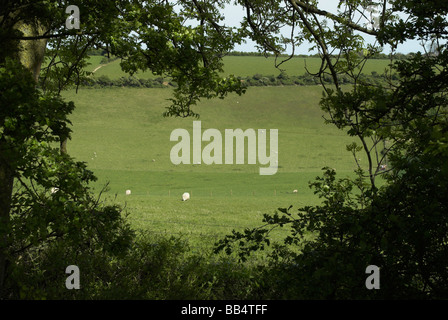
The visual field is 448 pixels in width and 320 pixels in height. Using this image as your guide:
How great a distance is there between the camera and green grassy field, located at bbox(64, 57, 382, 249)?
31438 mm

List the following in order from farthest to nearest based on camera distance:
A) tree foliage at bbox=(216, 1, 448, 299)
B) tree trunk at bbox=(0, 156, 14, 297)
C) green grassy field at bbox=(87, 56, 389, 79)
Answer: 1. green grassy field at bbox=(87, 56, 389, 79)
2. tree trunk at bbox=(0, 156, 14, 297)
3. tree foliage at bbox=(216, 1, 448, 299)

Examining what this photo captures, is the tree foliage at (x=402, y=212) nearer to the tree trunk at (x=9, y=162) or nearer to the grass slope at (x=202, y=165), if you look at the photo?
the tree trunk at (x=9, y=162)

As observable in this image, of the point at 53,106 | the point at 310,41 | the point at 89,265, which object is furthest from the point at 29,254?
the point at 310,41

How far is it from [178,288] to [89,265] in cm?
169

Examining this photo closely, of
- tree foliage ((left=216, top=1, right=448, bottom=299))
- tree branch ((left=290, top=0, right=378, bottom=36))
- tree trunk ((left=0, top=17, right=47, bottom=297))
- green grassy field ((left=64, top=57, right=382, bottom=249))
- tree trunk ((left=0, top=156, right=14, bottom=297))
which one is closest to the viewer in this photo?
tree foliage ((left=216, top=1, right=448, bottom=299))

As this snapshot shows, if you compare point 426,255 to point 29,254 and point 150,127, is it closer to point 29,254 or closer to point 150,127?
point 29,254

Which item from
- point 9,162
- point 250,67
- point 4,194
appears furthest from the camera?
point 250,67

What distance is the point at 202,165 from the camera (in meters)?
65.9

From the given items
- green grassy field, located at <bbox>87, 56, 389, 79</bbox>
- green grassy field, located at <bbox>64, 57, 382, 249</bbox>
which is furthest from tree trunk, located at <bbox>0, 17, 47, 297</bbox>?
green grassy field, located at <bbox>87, 56, 389, 79</bbox>

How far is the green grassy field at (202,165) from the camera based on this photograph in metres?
31.4

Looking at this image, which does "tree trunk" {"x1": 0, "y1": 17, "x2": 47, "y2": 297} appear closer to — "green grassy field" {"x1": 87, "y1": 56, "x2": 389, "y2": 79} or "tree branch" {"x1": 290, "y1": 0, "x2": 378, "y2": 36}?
"tree branch" {"x1": 290, "y1": 0, "x2": 378, "y2": 36}

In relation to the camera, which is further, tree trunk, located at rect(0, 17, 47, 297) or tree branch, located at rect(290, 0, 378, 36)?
tree branch, located at rect(290, 0, 378, 36)

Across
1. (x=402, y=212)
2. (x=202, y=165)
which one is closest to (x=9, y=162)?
(x=402, y=212)

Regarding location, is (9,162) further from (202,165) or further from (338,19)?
(202,165)
